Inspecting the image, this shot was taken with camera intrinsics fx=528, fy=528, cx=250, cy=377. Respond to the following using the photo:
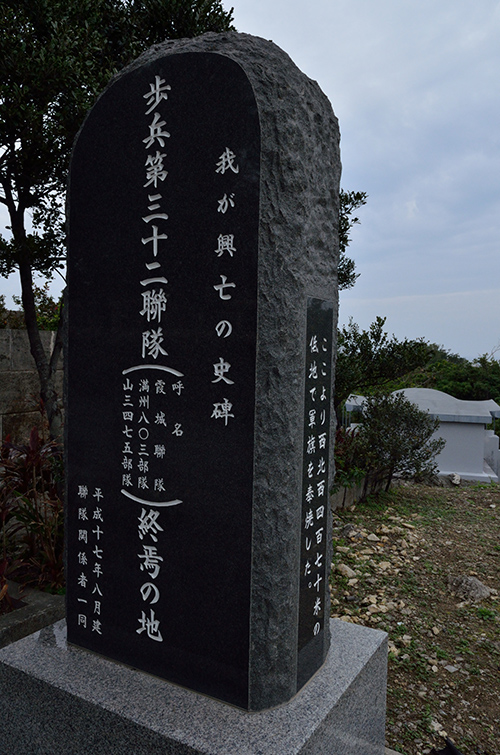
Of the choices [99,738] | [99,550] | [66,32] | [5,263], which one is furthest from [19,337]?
[99,738]

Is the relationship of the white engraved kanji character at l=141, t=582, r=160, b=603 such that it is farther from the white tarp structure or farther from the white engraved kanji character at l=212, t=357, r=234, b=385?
the white tarp structure

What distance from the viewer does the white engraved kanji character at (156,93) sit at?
189 centimetres

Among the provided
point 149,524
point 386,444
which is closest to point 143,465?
point 149,524

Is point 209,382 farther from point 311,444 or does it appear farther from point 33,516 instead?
point 33,516

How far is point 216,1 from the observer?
4.80 meters

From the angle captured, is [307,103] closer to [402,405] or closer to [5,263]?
[5,263]

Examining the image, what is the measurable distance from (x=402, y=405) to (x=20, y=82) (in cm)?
530

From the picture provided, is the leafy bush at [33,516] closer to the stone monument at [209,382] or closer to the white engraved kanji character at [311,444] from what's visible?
the stone monument at [209,382]

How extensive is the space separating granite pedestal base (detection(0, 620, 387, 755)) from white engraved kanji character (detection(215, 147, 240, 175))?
1.79 metres

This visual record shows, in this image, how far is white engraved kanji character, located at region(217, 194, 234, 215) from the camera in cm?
173

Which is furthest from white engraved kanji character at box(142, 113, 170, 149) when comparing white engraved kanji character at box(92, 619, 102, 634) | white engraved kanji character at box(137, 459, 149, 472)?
white engraved kanji character at box(92, 619, 102, 634)

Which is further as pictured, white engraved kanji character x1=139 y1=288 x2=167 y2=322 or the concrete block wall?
the concrete block wall

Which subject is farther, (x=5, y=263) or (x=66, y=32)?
(x=5, y=263)

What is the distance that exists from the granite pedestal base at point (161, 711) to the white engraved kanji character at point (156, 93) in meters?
2.09
